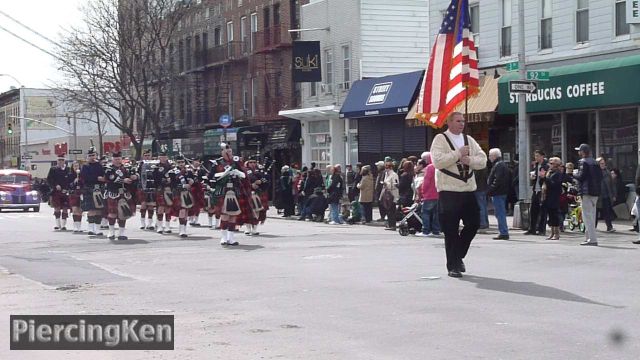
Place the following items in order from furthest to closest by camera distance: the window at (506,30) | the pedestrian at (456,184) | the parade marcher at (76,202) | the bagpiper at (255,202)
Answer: the window at (506,30) < the parade marcher at (76,202) < the bagpiper at (255,202) < the pedestrian at (456,184)

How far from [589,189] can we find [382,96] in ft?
58.3

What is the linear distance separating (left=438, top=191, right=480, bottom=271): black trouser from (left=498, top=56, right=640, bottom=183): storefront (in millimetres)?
12647

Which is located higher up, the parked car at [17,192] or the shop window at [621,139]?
the shop window at [621,139]

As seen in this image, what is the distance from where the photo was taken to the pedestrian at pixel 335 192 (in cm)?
2700

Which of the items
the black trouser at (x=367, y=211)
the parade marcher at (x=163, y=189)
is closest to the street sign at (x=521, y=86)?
the black trouser at (x=367, y=211)

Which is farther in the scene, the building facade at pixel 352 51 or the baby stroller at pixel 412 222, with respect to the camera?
the building facade at pixel 352 51

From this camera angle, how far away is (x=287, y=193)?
3109cm

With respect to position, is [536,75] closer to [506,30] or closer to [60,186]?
[506,30]

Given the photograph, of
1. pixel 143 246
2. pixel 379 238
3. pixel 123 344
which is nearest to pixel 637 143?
pixel 379 238

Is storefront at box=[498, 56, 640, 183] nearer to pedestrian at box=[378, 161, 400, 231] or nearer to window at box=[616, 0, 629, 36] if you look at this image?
window at box=[616, 0, 629, 36]

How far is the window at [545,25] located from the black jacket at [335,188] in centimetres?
716

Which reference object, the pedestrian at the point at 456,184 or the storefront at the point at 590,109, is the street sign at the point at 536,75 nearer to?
the storefront at the point at 590,109

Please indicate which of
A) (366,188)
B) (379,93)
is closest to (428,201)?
(366,188)

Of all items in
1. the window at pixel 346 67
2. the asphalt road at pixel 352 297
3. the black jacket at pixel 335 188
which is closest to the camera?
the asphalt road at pixel 352 297
